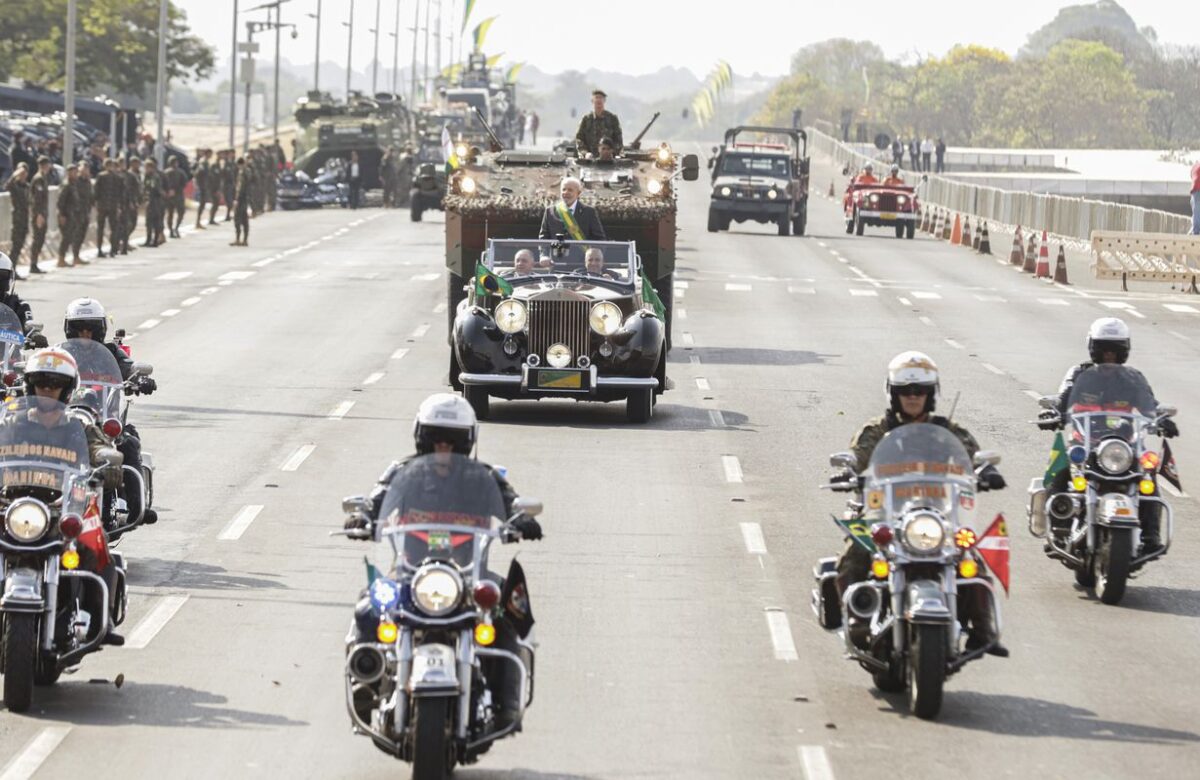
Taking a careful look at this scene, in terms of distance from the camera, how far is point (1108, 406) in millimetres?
14789

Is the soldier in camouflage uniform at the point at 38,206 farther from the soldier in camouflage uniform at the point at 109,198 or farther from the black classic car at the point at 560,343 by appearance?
the black classic car at the point at 560,343

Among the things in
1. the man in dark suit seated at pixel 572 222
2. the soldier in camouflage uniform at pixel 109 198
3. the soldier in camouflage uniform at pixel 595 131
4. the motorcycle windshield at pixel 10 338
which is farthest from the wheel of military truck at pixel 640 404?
the soldier in camouflage uniform at pixel 109 198

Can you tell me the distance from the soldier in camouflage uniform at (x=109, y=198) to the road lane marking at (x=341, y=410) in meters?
22.5

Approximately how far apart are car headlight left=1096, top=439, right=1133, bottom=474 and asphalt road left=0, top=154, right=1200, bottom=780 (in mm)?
778

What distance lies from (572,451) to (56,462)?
34.0ft

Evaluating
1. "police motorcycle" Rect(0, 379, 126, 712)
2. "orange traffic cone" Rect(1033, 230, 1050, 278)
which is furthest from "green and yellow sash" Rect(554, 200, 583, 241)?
"orange traffic cone" Rect(1033, 230, 1050, 278)

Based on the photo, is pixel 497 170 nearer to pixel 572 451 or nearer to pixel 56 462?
pixel 572 451

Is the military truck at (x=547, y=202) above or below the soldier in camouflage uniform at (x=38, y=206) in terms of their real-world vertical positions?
above

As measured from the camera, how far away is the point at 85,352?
48.5ft

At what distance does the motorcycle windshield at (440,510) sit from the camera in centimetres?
963

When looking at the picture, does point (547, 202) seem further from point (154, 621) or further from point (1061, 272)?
point (1061, 272)

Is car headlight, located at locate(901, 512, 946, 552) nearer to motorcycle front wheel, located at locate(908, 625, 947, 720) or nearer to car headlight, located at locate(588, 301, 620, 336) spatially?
motorcycle front wheel, located at locate(908, 625, 947, 720)

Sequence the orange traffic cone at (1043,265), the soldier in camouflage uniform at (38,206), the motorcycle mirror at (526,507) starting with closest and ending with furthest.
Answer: the motorcycle mirror at (526,507), the soldier in camouflage uniform at (38,206), the orange traffic cone at (1043,265)

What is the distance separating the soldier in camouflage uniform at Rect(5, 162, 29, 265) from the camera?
40.8m
